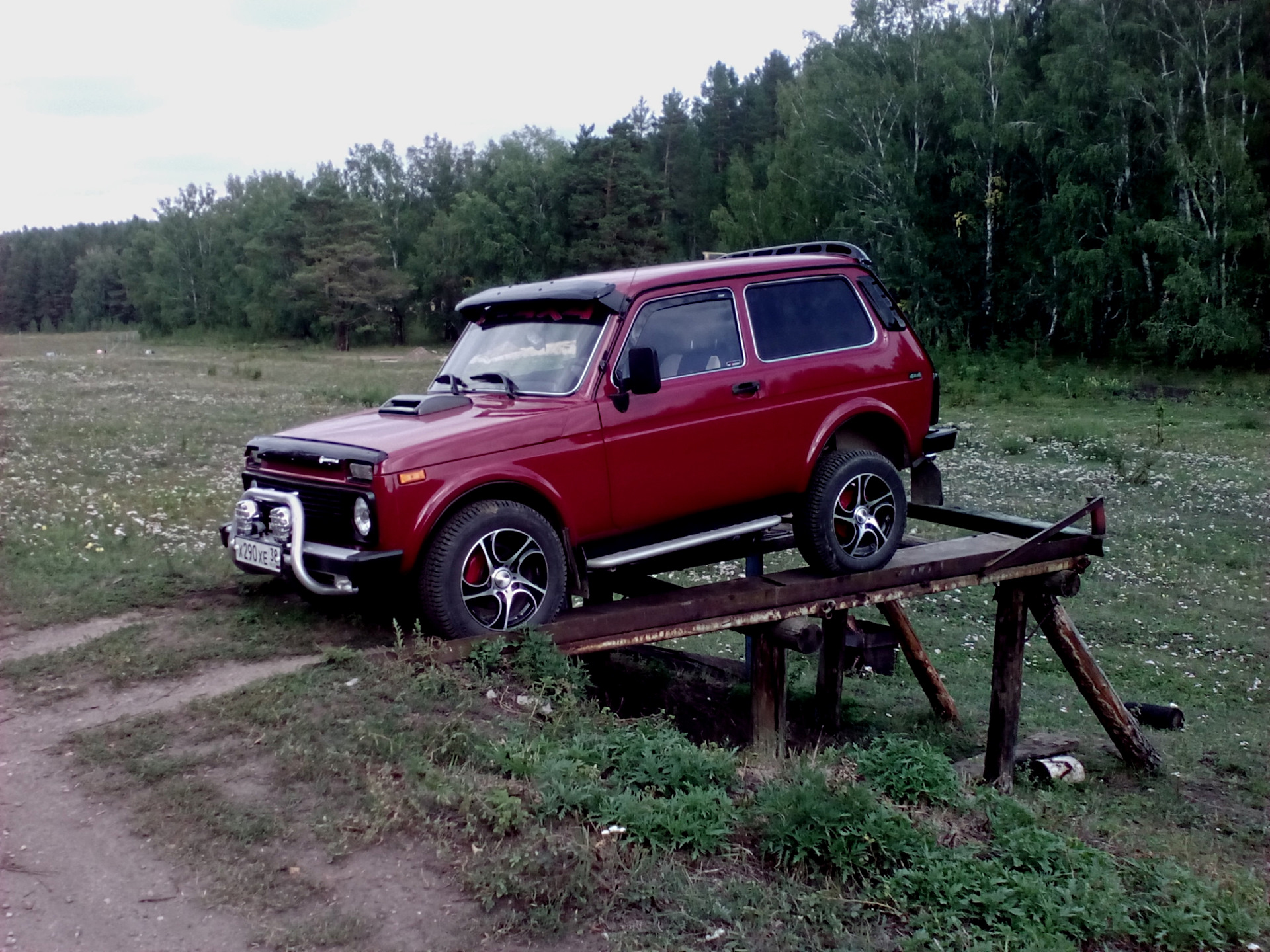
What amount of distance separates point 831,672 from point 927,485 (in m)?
1.96

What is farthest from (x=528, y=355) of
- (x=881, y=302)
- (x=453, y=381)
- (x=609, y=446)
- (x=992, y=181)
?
(x=992, y=181)

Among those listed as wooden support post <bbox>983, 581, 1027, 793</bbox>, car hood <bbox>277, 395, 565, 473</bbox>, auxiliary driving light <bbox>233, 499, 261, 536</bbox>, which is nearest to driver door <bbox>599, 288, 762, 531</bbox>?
car hood <bbox>277, 395, 565, 473</bbox>

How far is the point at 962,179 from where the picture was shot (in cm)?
4381

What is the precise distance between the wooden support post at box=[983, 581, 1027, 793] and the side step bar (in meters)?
2.65

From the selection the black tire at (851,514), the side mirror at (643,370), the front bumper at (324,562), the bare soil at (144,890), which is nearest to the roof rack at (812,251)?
the black tire at (851,514)

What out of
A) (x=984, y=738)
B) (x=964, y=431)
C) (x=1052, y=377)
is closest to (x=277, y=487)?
(x=984, y=738)

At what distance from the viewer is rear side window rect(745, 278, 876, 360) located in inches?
321

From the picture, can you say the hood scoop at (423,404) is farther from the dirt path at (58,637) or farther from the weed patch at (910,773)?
the weed patch at (910,773)

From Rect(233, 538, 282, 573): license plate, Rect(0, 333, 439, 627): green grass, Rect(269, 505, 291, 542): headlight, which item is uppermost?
Rect(269, 505, 291, 542): headlight

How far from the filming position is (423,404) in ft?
24.0

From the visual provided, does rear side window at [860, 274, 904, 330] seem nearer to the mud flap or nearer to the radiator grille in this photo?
the mud flap

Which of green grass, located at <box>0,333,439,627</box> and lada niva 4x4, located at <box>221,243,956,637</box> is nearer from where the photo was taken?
lada niva 4x4, located at <box>221,243,956,637</box>

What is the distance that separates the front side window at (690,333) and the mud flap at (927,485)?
2.40 meters

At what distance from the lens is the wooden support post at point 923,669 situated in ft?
34.8
